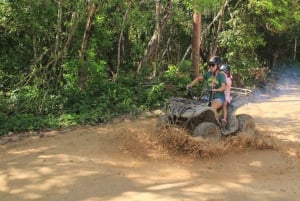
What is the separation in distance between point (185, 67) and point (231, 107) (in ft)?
20.1

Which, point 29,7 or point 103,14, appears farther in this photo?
point 103,14

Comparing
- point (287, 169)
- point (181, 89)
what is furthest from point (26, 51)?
point (287, 169)

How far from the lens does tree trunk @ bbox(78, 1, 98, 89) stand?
11367 mm

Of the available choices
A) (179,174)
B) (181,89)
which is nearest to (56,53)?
(181,89)

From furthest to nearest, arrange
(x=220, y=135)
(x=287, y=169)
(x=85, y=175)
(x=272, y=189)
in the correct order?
(x=220, y=135), (x=287, y=169), (x=85, y=175), (x=272, y=189)

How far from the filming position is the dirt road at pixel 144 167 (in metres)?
5.36

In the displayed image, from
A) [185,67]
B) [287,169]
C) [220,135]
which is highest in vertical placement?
[185,67]

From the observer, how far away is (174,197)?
5066mm

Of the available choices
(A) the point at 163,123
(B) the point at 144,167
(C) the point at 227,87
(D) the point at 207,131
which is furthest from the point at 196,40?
(B) the point at 144,167

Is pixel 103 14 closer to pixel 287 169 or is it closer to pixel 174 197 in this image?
pixel 287 169

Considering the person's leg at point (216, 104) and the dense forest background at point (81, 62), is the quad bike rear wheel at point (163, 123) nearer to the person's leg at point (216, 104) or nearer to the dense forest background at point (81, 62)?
the person's leg at point (216, 104)

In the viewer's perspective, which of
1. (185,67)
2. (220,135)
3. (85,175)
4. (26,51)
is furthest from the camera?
(185,67)

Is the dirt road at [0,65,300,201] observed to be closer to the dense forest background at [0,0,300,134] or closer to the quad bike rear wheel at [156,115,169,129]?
the quad bike rear wheel at [156,115,169,129]

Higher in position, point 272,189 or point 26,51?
point 26,51
